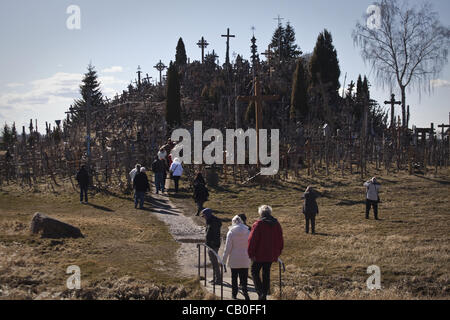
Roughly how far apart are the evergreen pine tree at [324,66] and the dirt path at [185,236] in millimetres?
28896

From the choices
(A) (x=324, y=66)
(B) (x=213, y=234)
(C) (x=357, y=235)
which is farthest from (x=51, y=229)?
(A) (x=324, y=66)

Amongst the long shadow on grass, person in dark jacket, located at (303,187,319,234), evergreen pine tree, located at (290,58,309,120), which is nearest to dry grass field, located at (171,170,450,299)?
person in dark jacket, located at (303,187,319,234)

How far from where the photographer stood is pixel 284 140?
2950 centimetres

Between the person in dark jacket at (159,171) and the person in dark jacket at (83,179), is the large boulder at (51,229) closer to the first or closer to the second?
the person in dark jacket at (83,179)

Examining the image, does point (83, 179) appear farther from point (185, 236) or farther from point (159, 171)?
point (185, 236)

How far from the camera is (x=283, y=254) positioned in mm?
11703

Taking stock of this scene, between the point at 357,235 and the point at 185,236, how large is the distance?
5.04m

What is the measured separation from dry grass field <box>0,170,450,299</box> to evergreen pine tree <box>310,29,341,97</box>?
26610 millimetres

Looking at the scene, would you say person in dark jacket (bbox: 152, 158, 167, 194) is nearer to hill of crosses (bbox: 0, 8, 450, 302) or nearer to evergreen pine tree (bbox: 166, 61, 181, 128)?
hill of crosses (bbox: 0, 8, 450, 302)

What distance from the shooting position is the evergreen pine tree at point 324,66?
45.0 meters

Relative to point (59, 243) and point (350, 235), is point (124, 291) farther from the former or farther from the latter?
point (350, 235)

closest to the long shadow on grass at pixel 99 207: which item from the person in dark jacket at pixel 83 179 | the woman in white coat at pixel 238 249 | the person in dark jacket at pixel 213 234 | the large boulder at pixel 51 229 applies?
the person in dark jacket at pixel 83 179
